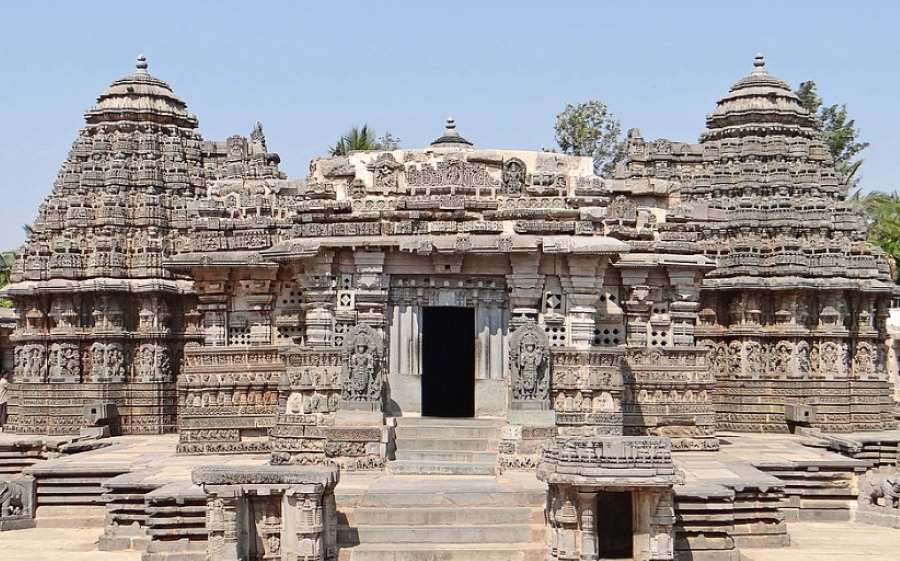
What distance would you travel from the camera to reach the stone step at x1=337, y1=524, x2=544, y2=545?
1291 cm

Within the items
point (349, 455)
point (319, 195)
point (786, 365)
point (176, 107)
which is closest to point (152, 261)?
point (176, 107)

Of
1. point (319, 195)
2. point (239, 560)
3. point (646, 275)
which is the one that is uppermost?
point (319, 195)

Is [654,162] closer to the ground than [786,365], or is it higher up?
higher up

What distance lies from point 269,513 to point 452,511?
85.0 inches

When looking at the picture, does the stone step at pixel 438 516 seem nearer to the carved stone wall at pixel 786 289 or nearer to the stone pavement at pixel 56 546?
the stone pavement at pixel 56 546

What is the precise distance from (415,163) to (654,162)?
10.1 metres

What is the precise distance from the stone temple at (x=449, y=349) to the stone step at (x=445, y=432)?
0.05 m

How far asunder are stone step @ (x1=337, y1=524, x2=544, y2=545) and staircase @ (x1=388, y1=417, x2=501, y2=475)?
2054 millimetres

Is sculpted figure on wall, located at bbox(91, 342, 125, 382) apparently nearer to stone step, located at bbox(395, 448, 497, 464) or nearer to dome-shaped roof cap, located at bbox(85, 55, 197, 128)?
dome-shaped roof cap, located at bbox(85, 55, 197, 128)

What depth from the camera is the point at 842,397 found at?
2300 cm

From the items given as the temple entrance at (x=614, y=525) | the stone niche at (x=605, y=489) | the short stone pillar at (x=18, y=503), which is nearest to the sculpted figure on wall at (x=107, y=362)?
the short stone pillar at (x=18, y=503)

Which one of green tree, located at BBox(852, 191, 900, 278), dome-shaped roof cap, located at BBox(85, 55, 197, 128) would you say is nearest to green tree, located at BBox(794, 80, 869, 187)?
green tree, located at BBox(852, 191, 900, 278)

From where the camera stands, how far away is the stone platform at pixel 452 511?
13.0m

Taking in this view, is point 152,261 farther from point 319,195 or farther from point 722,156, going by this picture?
point 722,156
